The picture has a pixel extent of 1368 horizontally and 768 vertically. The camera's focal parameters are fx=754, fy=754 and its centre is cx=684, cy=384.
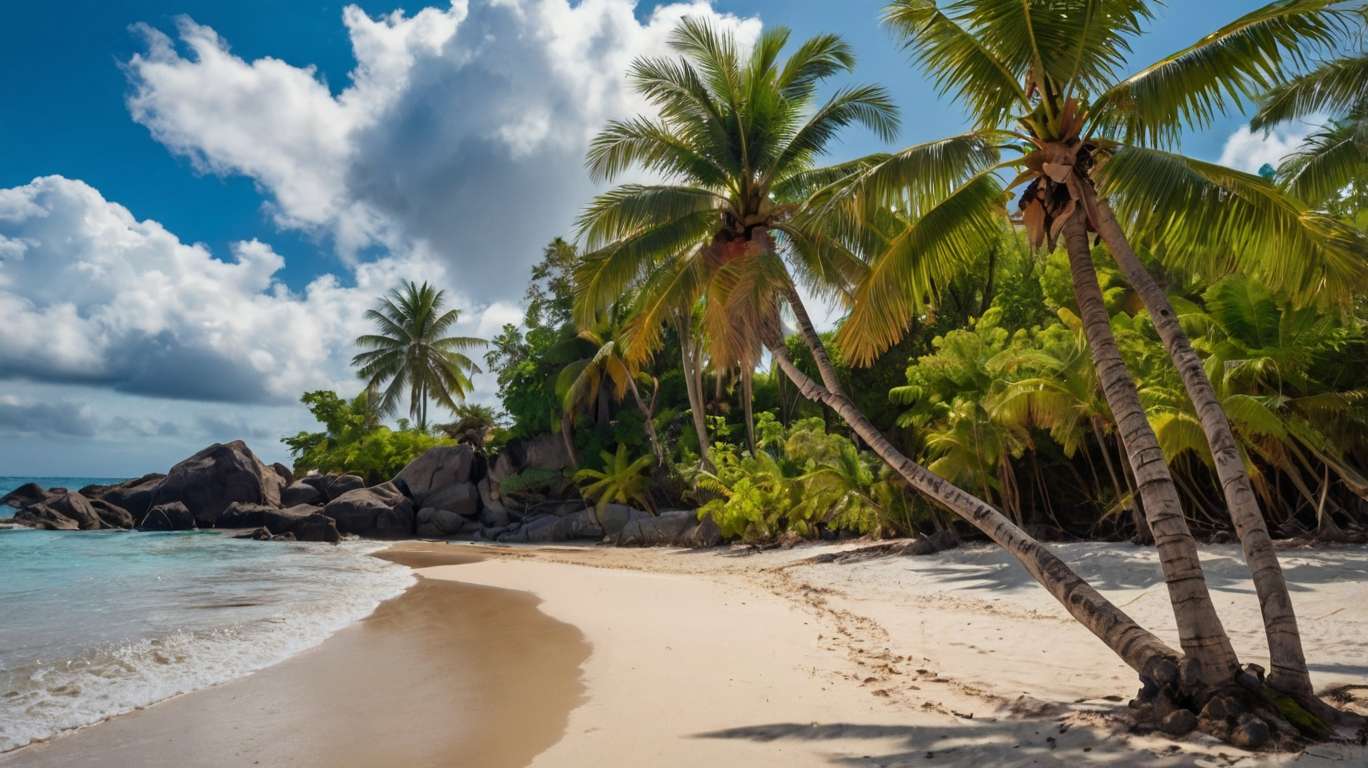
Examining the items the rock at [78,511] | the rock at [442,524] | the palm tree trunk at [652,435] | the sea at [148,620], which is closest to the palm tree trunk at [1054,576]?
the sea at [148,620]

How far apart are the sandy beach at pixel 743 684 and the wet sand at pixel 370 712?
0.02m

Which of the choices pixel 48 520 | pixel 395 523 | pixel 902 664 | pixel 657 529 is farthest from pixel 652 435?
pixel 48 520

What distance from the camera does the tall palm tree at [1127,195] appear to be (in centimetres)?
476

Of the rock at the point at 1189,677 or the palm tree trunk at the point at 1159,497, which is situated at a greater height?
the palm tree trunk at the point at 1159,497

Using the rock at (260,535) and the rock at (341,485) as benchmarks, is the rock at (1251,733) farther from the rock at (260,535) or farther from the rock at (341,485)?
the rock at (341,485)

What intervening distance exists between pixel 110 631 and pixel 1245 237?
12.0 m

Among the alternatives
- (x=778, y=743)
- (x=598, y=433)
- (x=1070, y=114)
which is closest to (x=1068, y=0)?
(x=1070, y=114)

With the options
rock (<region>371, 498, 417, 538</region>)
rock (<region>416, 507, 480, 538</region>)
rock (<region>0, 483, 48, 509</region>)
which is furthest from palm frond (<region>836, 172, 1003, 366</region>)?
rock (<region>0, 483, 48, 509</region>)

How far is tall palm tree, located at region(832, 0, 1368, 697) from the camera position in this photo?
187 inches

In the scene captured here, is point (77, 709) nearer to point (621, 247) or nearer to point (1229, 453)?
point (621, 247)

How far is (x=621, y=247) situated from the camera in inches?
411

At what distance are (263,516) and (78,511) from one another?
10.3 meters

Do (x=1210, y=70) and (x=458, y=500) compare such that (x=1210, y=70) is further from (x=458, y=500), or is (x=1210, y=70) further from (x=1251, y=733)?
(x=458, y=500)

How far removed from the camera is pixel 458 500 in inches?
1171
